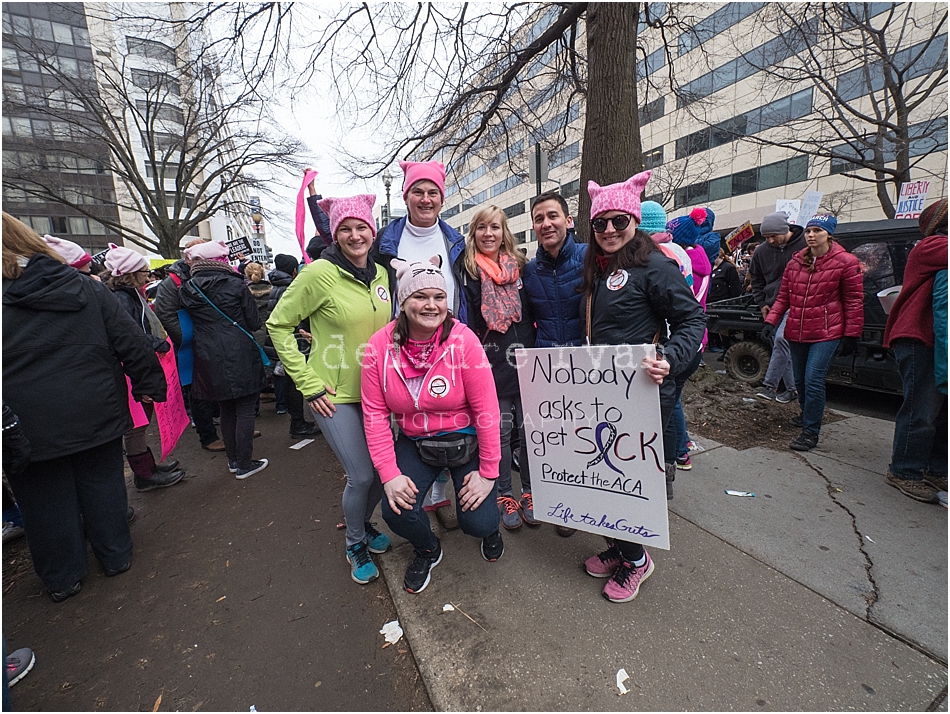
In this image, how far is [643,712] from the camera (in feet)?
5.32

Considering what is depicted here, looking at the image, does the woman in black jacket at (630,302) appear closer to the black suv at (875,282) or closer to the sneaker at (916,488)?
the sneaker at (916,488)

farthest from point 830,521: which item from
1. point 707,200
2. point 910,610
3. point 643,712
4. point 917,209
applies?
point 707,200

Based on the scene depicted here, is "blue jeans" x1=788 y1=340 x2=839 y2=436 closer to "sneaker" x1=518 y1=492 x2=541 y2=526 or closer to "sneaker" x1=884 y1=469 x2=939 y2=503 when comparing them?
"sneaker" x1=884 y1=469 x2=939 y2=503

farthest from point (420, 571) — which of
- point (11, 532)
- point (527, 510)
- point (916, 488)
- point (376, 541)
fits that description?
point (916, 488)

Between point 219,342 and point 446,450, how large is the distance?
2.59 meters

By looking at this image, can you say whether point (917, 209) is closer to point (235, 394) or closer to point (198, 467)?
point (235, 394)

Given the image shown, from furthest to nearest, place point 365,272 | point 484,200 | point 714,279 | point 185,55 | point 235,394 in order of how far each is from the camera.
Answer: point 484,200, point 714,279, point 185,55, point 235,394, point 365,272

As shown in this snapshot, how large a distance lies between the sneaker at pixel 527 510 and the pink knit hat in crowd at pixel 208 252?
11.0 feet

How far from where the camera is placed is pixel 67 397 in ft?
7.39

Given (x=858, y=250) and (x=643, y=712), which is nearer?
(x=643, y=712)

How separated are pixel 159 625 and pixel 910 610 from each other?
363 cm

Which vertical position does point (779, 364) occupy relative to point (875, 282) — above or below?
below

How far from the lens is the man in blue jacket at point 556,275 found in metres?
2.55

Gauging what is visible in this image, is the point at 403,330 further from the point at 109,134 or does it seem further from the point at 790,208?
the point at 109,134
